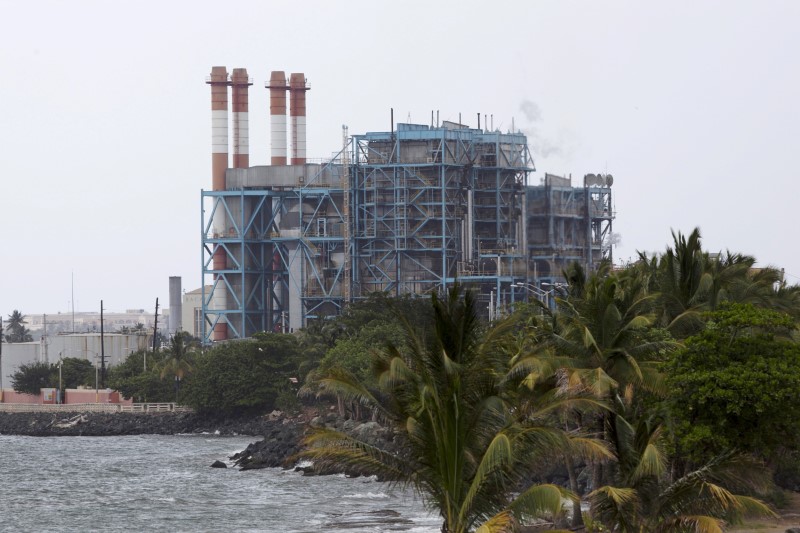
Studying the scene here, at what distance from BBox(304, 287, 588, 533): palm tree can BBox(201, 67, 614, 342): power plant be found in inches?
4013

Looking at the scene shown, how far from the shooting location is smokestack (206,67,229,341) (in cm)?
15250

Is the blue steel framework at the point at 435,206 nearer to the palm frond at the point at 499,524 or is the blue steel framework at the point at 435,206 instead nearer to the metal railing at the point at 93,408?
the metal railing at the point at 93,408

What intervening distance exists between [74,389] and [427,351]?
401ft

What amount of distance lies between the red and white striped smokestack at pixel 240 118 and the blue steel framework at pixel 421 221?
3.87 meters

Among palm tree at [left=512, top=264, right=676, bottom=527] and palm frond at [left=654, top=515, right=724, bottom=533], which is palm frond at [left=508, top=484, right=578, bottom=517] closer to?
palm frond at [left=654, top=515, right=724, bottom=533]

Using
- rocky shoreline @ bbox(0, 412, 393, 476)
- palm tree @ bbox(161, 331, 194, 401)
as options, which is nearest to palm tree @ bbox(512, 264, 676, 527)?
rocky shoreline @ bbox(0, 412, 393, 476)

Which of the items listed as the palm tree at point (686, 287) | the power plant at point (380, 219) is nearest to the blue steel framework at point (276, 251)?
the power plant at point (380, 219)

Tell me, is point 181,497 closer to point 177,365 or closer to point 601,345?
point 601,345

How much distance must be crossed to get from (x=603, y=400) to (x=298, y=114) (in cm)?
12607

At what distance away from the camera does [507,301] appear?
135 metres

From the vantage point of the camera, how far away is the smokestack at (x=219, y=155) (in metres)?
152

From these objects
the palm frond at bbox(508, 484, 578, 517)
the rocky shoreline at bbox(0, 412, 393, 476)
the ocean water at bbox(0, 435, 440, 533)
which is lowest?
the ocean water at bbox(0, 435, 440, 533)

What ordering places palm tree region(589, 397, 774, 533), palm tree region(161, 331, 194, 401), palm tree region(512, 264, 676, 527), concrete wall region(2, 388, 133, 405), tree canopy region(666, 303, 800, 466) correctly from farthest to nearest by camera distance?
concrete wall region(2, 388, 133, 405)
palm tree region(161, 331, 194, 401)
tree canopy region(666, 303, 800, 466)
palm tree region(512, 264, 676, 527)
palm tree region(589, 397, 774, 533)

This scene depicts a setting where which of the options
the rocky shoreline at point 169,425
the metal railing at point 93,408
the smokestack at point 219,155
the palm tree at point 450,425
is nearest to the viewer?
the palm tree at point 450,425
